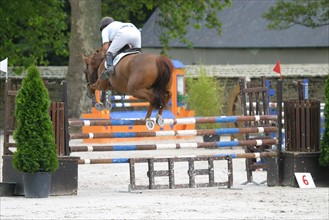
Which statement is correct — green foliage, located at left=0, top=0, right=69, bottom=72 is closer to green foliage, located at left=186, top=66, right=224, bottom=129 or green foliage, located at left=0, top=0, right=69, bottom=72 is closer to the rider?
green foliage, located at left=186, top=66, right=224, bottom=129

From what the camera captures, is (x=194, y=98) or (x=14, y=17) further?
(x=14, y=17)

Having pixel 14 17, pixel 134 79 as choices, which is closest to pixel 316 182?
pixel 134 79

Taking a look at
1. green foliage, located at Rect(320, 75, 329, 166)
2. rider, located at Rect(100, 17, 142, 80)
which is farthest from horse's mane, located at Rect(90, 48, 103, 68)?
green foliage, located at Rect(320, 75, 329, 166)

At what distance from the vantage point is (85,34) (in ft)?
101

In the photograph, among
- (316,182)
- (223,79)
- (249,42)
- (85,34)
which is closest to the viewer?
(316,182)

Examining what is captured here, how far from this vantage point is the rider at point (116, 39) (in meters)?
13.4

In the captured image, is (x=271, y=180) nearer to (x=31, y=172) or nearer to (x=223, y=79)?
(x=31, y=172)

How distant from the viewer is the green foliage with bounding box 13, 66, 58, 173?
521 inches

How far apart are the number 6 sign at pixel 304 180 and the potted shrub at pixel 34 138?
12.0 ft

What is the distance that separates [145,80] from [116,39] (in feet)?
2.90

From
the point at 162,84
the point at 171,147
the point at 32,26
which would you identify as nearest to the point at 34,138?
the point at 162,84

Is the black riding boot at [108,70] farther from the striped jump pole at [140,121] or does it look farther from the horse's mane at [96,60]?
the striped jump pole at [140,121]

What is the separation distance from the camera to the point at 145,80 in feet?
42.5

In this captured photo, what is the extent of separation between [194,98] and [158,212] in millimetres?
16945
